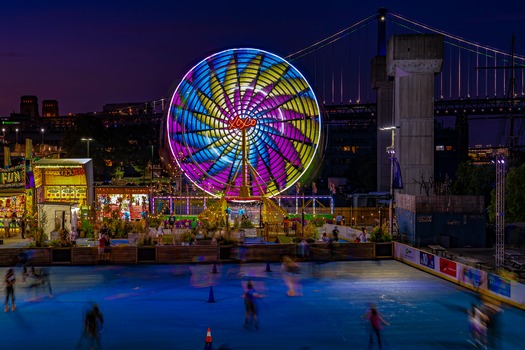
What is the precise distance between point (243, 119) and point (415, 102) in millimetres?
12269

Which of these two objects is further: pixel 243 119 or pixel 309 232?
pixel 243 119

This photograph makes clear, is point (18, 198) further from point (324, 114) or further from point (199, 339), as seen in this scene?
point (199, 339)

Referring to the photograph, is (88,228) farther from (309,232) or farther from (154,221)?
(309,232)

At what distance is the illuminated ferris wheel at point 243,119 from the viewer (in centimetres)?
4219

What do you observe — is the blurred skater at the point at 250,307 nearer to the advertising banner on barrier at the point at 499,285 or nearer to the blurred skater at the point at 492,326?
the blurred skater at the point at 492,326

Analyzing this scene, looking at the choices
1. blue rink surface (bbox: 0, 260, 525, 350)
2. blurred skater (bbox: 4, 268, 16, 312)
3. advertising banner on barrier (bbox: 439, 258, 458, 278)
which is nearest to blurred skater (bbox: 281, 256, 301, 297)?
blue rink surface (bbox: 0, 260, 525, 350)

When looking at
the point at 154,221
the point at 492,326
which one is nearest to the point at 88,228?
the point at 154,221

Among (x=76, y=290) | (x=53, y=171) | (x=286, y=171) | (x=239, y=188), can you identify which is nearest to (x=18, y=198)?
(x=53, y=171)

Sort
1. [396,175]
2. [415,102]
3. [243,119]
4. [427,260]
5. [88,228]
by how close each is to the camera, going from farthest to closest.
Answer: [415,102] < [243,119] < [88,228] < [396,175] < [427,260]

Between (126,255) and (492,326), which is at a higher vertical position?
(492,326)

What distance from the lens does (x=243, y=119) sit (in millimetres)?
41062

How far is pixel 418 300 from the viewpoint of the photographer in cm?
2042

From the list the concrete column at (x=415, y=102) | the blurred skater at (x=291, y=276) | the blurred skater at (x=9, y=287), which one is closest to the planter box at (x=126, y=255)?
the blurred skater at (x=291, y=276)

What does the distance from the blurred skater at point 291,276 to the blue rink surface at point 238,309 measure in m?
0.24
